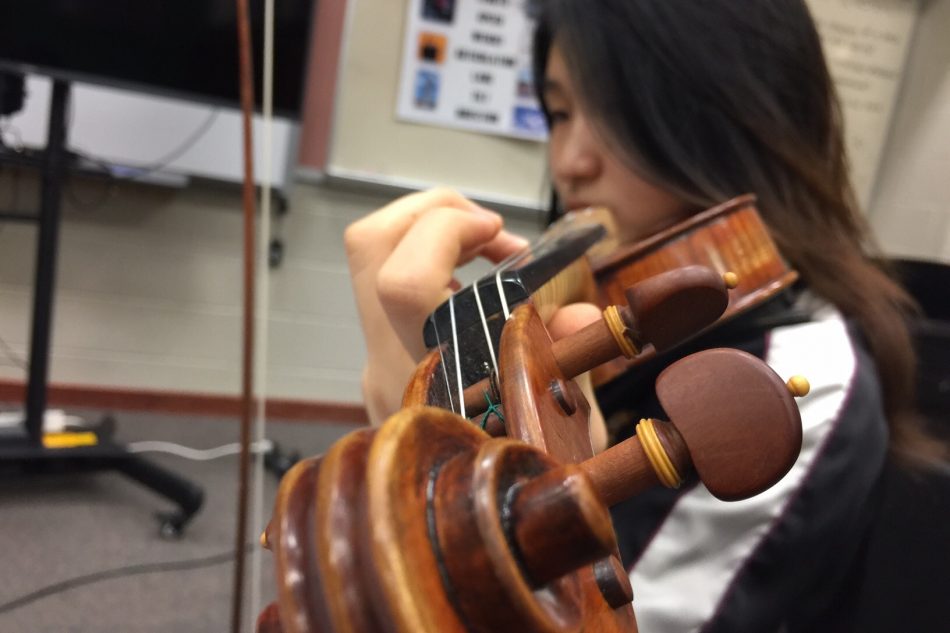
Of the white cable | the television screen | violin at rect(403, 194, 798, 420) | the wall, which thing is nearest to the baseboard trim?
the white cable

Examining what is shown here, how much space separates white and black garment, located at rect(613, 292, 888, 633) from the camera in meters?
0.48

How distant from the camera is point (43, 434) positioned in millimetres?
1250

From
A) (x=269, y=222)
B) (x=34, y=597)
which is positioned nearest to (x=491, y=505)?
(x=34, y=597)

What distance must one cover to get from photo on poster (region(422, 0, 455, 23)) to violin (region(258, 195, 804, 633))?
1621mm

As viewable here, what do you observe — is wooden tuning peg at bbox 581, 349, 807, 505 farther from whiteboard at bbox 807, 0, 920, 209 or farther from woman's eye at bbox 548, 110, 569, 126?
whiteboard at bbox 807, 0, 920, 209

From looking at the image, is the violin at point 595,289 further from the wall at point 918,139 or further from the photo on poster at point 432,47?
the wall at point 918,139

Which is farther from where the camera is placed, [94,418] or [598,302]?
[94,418]

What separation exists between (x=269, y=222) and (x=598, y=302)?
4.10 feet

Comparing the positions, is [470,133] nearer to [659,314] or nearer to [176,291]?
[176,291]

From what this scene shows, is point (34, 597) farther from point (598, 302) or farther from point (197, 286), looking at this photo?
point (598, 302)

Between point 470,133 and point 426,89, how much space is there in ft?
0.48

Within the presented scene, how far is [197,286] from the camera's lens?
1660 millimetres

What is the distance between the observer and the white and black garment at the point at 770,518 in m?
0.48

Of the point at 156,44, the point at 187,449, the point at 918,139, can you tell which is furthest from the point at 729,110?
the point at 918,139
